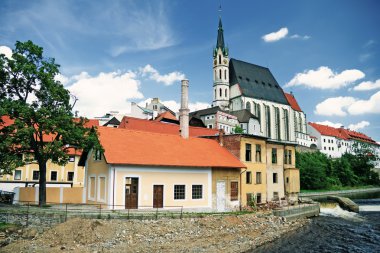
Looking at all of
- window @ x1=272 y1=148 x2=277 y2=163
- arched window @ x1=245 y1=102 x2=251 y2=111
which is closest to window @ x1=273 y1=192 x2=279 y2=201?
window @ x1=272 y1=148 x2=277 y2=163

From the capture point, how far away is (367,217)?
38656mm

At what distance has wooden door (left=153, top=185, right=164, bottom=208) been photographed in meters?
28.2

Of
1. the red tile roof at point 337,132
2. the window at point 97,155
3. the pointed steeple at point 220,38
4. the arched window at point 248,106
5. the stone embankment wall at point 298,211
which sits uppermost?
the pointed steeple at point 220,38

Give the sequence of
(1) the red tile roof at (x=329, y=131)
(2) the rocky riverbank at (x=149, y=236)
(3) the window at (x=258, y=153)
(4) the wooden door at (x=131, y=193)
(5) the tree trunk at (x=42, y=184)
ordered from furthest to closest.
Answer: (1) the red tile roof at (x=329, y=131) < (3) the window at (x=258, y=153) < (4) the wooden door at (x=131, y=193) < (5) the tree trunk at (x=42, y=184) < (2) the rocky riverbank at (x=149, y=236)

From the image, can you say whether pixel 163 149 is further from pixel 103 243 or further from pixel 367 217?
pixel 367 217

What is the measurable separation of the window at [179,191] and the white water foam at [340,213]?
19842 mm

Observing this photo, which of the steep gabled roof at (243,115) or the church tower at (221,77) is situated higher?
the church tower at (221,77)

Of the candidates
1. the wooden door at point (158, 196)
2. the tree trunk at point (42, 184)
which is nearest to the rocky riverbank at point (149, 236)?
the wooden door at point (158, 196)

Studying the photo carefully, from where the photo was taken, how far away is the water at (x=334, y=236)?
77.3 ft

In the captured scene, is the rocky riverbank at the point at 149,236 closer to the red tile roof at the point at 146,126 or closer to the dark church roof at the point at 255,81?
the red tile roof at the point at 146,126

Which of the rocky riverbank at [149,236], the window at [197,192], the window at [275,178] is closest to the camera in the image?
the rocky riverbank at [149,236]

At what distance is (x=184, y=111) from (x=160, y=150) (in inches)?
329

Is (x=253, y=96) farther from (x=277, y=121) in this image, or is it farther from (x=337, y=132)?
(x=337, y=132)

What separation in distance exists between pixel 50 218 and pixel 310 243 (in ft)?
59.4
